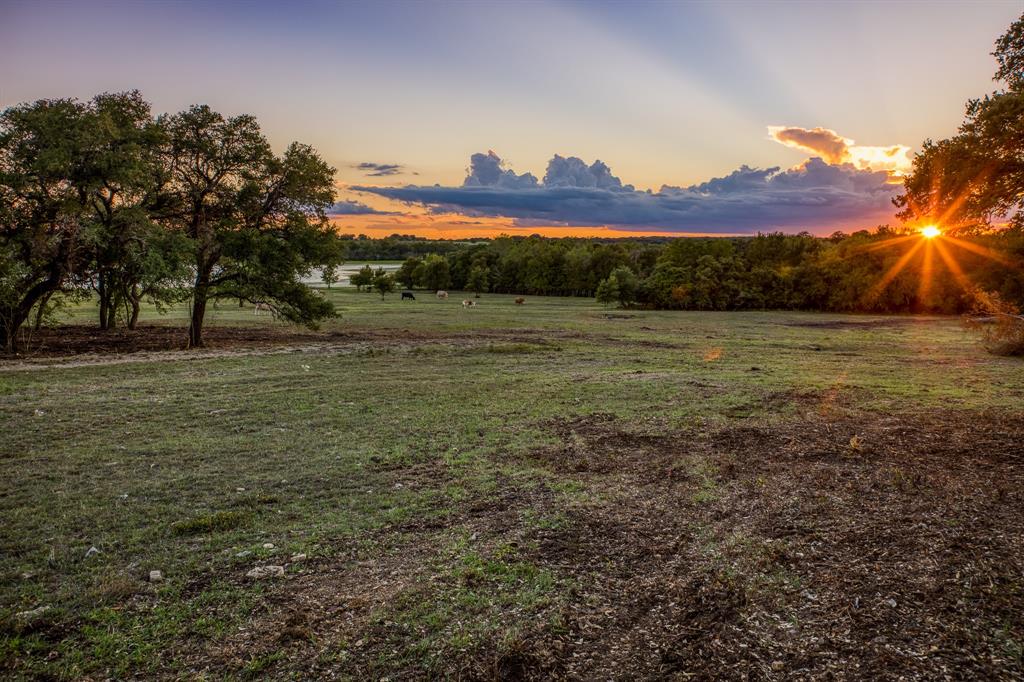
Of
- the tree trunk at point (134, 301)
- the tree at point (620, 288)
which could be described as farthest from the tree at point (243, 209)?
the tree at point (620, 288)

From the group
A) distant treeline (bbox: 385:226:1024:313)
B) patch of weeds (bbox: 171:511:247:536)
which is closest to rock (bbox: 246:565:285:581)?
patch of weeds (bbox: 171:511:247:536)

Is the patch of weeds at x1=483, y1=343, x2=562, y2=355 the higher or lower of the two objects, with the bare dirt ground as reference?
lower

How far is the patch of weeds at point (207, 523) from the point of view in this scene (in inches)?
279

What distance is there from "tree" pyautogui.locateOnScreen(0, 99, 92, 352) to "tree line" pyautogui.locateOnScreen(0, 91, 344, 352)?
0.04 m

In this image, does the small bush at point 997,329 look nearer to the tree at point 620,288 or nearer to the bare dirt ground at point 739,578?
the bare dirt ground at point 739,578

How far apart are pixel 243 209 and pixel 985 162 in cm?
2895

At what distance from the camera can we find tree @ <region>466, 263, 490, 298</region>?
359ft

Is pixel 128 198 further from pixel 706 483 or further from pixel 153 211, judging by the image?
pixel 706 483

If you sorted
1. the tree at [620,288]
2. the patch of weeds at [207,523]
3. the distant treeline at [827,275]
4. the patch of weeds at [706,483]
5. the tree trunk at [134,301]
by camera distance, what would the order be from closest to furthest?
the patch of weeds at [207,523], the patch of weeds at [706,483], the tree trunk at [134,301], the distant treeline at [827,275], the tree at [620,288]

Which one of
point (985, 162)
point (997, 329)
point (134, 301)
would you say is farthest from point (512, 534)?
point (134, 301)

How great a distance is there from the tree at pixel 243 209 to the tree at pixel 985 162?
82.3 feet

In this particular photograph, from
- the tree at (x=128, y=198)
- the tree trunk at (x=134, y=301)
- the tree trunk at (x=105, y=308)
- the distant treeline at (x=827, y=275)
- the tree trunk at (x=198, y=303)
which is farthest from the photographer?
the distant treeline at (x=827, y=275)

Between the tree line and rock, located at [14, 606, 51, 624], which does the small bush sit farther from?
the tree line

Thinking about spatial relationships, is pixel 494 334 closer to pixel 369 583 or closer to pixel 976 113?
pixel 976 113
